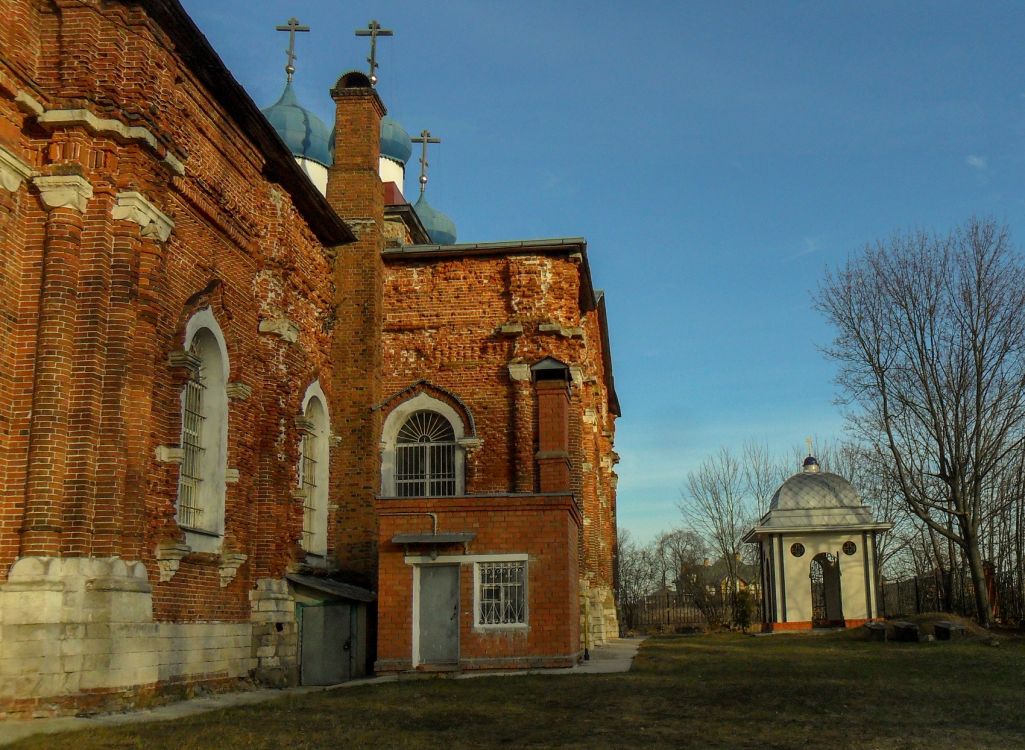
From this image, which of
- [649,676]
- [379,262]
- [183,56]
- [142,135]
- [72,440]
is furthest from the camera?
[379,262]

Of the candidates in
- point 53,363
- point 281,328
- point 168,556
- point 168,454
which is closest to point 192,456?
point 168,454

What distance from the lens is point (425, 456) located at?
2167 cm

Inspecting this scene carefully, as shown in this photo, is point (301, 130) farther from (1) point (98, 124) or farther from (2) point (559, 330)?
(1) point (98, 124)

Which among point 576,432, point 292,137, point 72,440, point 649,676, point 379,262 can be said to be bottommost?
point 649,676

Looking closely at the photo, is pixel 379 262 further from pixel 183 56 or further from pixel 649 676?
pixel 649 676

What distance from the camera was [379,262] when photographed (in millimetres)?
22094

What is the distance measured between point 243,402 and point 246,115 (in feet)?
14.3

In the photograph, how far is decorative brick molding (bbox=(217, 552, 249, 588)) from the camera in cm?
1464

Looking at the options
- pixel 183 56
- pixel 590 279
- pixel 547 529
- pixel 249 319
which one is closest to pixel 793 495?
pixel 590 279

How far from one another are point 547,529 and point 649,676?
2.92m

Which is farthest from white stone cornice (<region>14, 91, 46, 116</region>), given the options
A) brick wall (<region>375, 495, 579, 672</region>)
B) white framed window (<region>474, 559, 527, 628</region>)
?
white framed window (<region>474, 559, 527, 628</region>)

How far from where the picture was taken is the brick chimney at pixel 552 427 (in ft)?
66.7

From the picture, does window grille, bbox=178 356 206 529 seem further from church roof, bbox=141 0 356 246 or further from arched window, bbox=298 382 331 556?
arched window, bbox=298 382 331 556

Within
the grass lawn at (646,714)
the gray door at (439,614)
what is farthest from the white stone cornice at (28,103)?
the gray door at (439,614)
